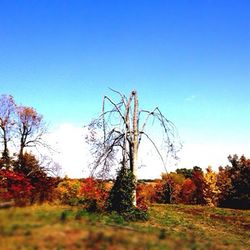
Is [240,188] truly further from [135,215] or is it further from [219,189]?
[135,215]

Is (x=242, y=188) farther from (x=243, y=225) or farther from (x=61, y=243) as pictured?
(x=61, y=243)

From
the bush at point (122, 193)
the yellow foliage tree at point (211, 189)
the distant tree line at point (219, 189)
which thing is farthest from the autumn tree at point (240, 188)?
the bush at point (122, 193)

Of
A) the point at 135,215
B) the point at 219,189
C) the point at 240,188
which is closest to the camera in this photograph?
the point at 135,215

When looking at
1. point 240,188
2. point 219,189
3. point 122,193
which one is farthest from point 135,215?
point 219,189

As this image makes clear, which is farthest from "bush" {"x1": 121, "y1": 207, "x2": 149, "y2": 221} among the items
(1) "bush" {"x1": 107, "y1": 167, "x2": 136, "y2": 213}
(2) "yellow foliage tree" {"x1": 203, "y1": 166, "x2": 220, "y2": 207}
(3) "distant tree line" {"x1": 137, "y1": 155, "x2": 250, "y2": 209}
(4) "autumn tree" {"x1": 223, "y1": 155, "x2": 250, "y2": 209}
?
(2) "yellow foliage tree" {"x1": 203, "y1": 166, "x2": 220, "y2": 207}

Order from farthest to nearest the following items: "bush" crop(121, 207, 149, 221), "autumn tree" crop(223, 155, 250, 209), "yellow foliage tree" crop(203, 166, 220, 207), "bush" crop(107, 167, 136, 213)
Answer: "yellow foliage tree" crop(203, 166, 220, 207), "autumn tree" crop(223, 155, 250, 209), "bush" crop(107, 167, 136, 213), "bush" crop(121, 207, 149, 221)

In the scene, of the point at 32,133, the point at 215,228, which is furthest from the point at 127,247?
the point at 32,133

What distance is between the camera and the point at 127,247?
23.4 feet

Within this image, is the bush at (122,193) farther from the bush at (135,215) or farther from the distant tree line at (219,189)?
the distant tree line at (219,189)

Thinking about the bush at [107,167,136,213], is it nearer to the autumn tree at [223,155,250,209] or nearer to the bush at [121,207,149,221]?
the bush at [121,207,149,221]

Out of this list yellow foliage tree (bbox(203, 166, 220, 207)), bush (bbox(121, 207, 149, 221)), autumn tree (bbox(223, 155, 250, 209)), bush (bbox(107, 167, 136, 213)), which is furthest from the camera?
yellow foliage tree (bbox(203, 166, 220, 207))

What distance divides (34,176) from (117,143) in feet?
31.8

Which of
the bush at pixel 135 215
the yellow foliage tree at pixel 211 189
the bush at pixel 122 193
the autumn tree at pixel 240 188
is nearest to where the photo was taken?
the bush at pixel 135 215

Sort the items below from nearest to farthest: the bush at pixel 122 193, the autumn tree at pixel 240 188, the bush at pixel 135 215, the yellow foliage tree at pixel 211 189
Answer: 1. the bush at pixel 135 215
2. the bush at pixel 122 193
3. the autumn tree at pixel 240 188
4. the yellow foliage tree at pixel 211 189
